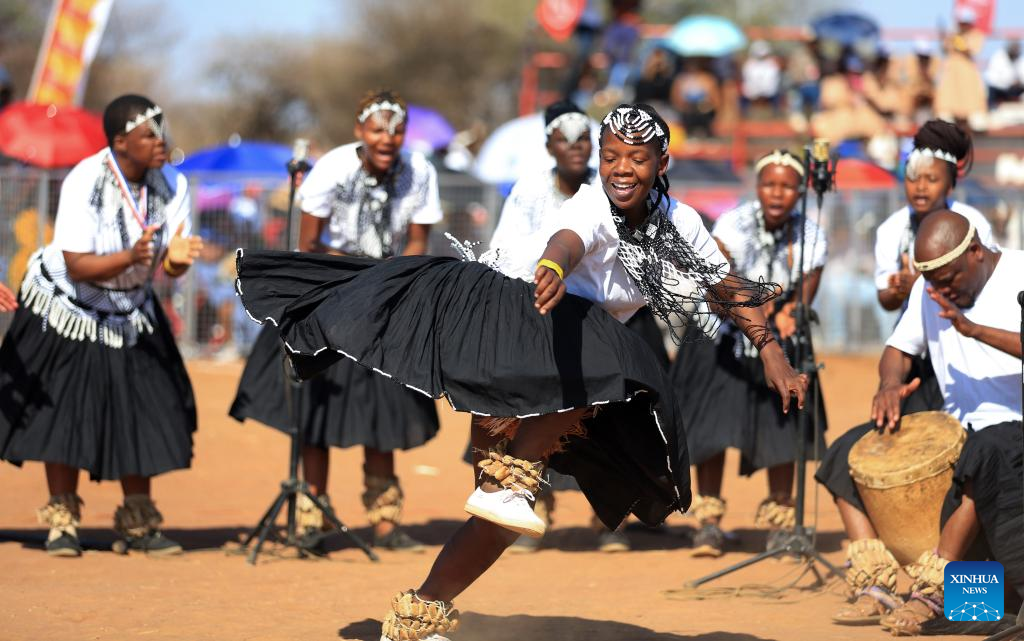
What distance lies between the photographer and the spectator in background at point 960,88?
65.7ft

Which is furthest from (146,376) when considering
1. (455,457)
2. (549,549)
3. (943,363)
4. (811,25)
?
(811,25)

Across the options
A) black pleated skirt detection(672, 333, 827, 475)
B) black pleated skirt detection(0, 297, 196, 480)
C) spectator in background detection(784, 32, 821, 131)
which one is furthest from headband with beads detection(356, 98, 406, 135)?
spectator in background detection(784, 32, 821, 131)

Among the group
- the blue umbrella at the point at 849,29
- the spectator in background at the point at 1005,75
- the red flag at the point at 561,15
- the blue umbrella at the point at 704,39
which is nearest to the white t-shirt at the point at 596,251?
Answer: the spectator in background at the point at 1005,75

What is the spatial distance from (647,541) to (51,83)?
43.4ft

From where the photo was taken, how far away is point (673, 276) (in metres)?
5.29

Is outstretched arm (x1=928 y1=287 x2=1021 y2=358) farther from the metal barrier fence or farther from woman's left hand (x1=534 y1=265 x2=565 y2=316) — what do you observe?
the metal barrier fence

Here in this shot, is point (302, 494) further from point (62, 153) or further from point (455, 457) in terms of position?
point (62, 153)

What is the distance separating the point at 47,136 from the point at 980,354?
12411 millimetres

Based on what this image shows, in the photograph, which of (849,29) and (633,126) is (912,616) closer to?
(633,126)

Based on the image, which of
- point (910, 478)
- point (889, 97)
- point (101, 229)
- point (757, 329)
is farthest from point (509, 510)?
point (889, 97)

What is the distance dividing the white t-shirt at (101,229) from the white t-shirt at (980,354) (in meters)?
3.91

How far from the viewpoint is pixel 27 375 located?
7.64m

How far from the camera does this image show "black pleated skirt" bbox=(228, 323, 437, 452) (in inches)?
316

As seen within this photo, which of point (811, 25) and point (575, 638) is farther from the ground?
point (811, 25)
